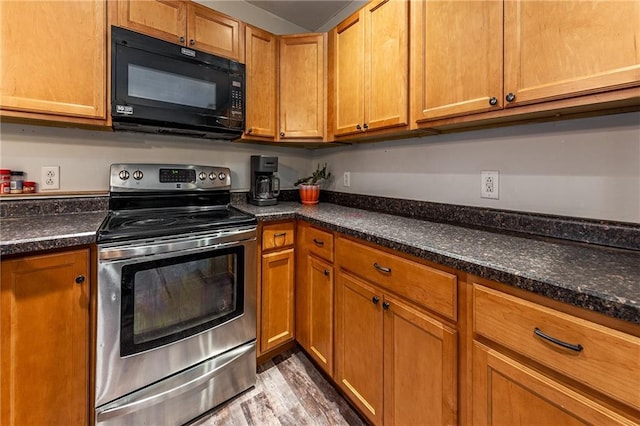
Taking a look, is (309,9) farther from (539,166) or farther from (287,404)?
(287,404)

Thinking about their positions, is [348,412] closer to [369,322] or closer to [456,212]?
[369,322]

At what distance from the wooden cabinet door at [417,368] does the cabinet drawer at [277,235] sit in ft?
2.64

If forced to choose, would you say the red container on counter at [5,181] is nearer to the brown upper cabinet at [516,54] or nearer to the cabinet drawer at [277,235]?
the cabinet drawer at [277,235]

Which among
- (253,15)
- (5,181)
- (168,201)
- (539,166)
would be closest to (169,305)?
(168,201)

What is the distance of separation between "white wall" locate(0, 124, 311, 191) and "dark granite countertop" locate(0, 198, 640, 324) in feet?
0.82

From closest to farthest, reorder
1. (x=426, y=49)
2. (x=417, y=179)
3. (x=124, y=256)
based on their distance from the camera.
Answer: (x=124, y=256)
(x=426, y=49)
(x=417, y=179)

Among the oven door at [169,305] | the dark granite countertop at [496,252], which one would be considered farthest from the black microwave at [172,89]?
the oven door at [169,305]

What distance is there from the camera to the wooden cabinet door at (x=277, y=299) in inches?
67.1

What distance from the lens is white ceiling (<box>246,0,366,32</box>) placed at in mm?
2102

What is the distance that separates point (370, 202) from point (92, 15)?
1821mm

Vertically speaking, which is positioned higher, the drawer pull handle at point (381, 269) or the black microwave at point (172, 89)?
the black microwave at point (172, 89)

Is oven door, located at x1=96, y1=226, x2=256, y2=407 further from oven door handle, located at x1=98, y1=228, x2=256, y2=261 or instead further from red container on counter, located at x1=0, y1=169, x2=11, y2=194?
red container on counter, located at x1=0, y1=169, x2=11, y2=194

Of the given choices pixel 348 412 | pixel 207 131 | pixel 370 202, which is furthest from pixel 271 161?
pixel 348 412

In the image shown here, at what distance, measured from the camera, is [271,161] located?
203cm
